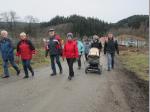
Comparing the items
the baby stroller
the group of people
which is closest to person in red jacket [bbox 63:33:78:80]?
the group of people

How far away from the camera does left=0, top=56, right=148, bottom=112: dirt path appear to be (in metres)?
8.03

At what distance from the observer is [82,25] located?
112562 millimetres

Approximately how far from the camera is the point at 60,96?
9336mm

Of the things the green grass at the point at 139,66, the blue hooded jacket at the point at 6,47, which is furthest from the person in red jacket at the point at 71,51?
the green grass at the point at 139,66

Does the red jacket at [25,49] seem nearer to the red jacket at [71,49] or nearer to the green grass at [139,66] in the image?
the red jacket at [71,49]

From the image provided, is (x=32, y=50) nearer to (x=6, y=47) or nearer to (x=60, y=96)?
(x=6, y=47)

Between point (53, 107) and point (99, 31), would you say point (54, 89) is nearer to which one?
point (53, 107)

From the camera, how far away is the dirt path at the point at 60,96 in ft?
26.3

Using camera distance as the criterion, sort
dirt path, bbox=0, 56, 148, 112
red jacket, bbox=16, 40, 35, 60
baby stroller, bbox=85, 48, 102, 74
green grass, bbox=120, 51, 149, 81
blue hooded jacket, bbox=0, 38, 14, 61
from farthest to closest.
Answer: green grass, bbox=120, 51, 149, 81 → baby stroller, bbox=85, 48, 102, 74 → blue hooded jacket, bbox=0, 38, 14, 61 → red jacket, bbox=16, 40, 35, 60 → dirt path, bbox=0, 56, 148, 112

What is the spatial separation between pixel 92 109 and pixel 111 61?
990 cm

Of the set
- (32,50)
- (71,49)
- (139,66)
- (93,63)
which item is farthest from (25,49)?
(139,66)

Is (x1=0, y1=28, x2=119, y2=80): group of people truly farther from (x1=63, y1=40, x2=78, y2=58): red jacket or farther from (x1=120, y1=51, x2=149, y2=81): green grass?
(x1=120, y1=51, x2=149, y2=81): green grass

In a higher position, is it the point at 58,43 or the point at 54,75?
the point at 58,43

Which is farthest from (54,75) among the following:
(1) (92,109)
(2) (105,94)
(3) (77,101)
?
(1) (92,109)
